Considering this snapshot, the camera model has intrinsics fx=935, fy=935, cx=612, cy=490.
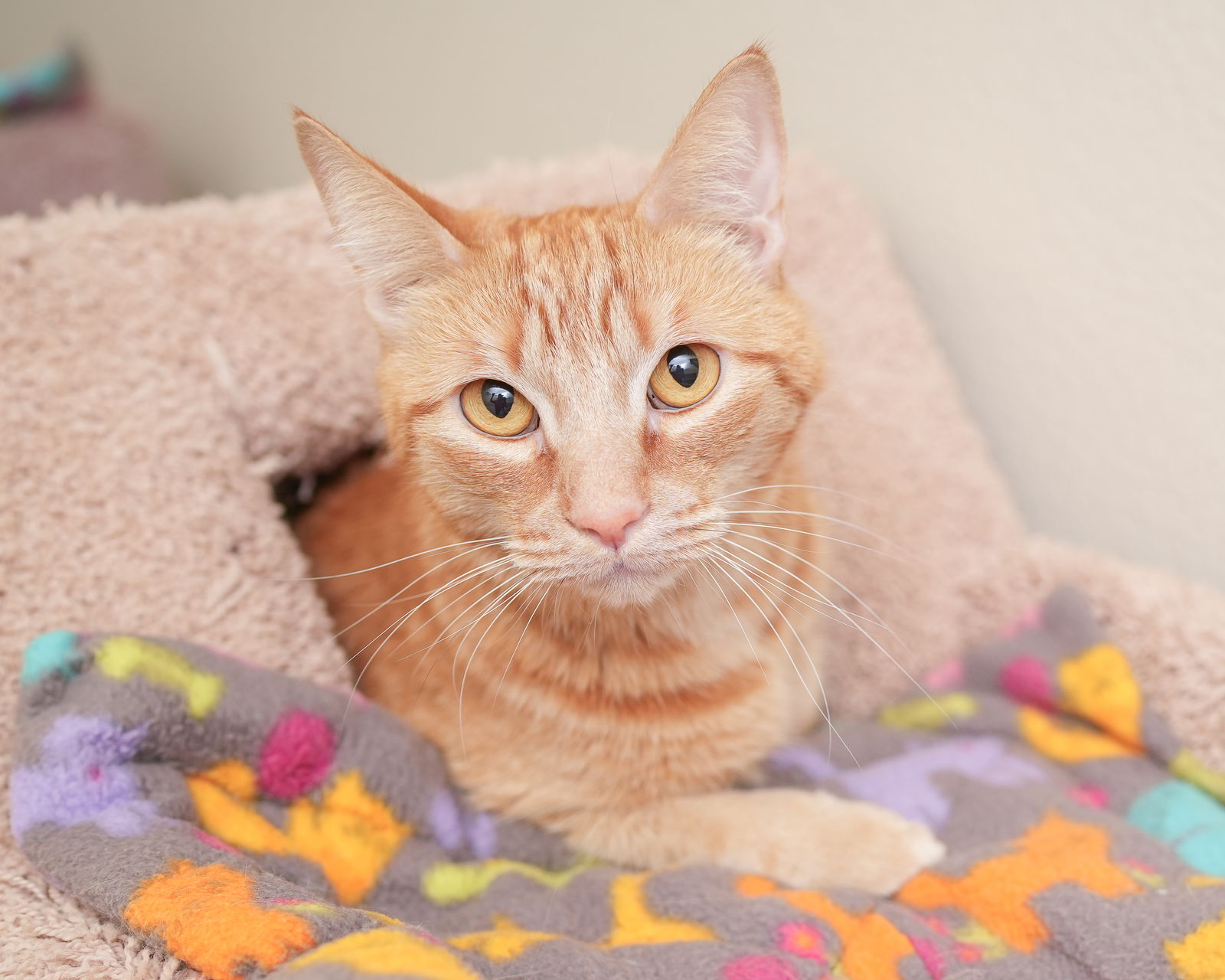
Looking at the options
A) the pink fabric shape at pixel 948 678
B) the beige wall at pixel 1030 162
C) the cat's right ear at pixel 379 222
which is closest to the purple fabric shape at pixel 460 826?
the cat's right ear at pixel 379 222

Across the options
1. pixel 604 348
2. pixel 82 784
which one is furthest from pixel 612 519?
pixel 82 784

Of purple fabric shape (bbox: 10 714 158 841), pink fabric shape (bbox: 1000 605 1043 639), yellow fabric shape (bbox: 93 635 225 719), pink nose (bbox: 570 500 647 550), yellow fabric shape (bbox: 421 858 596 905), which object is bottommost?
yellow fabric shape (bbox: 421 858 596 905)

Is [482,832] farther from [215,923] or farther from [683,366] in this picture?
[683,366]

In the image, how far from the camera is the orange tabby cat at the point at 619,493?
1060 mm

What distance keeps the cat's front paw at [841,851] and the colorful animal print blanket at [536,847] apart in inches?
0.9

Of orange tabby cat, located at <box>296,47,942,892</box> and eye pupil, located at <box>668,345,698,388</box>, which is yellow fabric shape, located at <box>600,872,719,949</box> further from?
eye pupil, located at <box>668,345,698,388</box>

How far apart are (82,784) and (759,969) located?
0.80 metres

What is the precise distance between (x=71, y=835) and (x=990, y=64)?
1783 millimetres

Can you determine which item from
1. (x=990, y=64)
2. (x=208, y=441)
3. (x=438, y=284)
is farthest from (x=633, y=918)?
(x=990, y=64)

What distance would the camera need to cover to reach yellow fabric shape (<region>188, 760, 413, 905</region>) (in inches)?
47.1

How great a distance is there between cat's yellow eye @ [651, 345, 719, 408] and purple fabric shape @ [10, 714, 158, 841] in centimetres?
77

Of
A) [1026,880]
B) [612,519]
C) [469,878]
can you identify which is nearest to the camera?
[612,519]

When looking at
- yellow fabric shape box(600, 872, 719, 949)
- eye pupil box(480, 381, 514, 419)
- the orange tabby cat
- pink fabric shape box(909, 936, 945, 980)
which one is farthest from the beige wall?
yellow fabric shape box(600, 872, 719, 949)

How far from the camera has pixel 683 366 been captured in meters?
1.09
